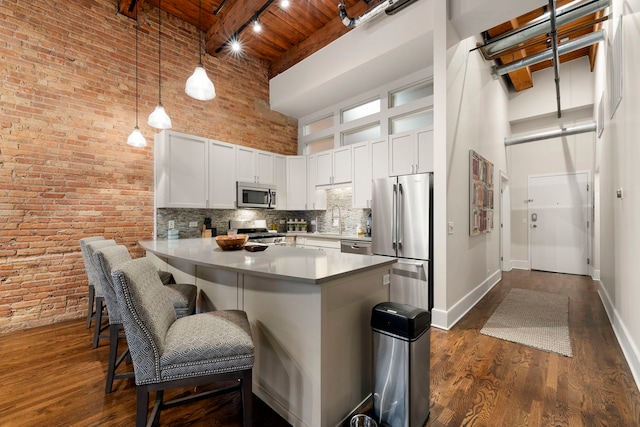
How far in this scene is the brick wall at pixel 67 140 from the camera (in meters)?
3.08

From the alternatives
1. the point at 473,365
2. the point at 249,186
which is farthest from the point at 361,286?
the point at 249,186

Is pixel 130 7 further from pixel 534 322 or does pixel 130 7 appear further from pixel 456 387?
pixel 534 322

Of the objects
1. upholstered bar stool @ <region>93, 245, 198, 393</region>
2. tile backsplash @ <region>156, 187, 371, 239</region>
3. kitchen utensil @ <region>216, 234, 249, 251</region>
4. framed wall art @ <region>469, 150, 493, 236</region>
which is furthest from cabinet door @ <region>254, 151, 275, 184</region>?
framed wall art @ <region>469, 150, 493, 236</region>

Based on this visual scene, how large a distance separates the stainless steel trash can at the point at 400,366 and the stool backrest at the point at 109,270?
1.61 meters

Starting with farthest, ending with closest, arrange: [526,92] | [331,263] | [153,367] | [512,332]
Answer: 1. [526,92]
2. [512,332]
3. [331,263]
4. [153,367]

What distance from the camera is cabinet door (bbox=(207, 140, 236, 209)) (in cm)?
445

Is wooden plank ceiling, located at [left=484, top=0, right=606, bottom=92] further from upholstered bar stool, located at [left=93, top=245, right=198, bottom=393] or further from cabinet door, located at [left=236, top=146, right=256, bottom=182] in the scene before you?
upholstered bar stool, located at [left=93, top=245, right=198, bottom=393]

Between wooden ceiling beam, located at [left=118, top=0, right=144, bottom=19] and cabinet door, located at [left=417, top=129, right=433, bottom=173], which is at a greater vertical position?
wooden ceiling beam, located at [left=118, top=0, right=144, bottom=19]

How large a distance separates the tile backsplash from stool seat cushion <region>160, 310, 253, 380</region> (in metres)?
3.24

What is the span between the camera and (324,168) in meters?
Result: 5.27

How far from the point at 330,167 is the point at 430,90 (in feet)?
6.69

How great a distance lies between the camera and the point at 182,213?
438cm

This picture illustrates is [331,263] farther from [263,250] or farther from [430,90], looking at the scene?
[430,90]

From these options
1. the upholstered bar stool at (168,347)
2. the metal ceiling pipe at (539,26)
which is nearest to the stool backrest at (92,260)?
the upholstered bar stool at (168,347)
